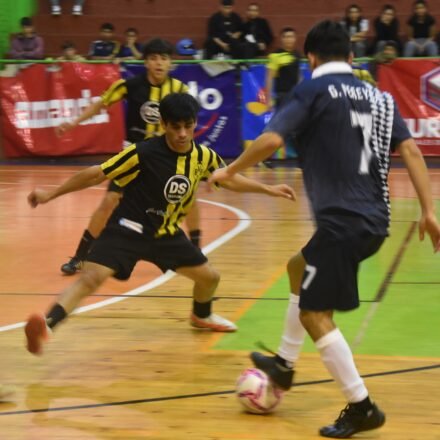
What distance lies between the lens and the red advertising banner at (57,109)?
17.3 metres

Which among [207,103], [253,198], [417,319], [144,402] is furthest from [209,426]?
[207,103]

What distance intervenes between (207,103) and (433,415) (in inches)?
500

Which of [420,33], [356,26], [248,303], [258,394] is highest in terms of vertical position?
[356,26]

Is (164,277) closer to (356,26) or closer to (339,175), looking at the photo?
(339,175)

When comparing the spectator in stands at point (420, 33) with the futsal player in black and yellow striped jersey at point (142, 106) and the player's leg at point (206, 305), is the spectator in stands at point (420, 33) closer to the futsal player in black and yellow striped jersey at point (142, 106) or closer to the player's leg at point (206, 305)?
the futsal player in black and yellow striped jersey at point (142, 106)

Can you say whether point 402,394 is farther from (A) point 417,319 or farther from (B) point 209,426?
(A) point 417,319

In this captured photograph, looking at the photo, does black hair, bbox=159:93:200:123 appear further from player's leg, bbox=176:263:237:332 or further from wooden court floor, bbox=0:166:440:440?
wooden court floor, bbox=0:166:440:440

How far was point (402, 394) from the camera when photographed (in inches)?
204

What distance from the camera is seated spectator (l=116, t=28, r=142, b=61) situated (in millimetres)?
18609

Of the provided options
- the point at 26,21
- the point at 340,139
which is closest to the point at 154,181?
the point at 340,139

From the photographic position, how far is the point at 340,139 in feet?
14.8

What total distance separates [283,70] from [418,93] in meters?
2.34

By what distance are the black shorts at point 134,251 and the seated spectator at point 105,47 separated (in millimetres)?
12993

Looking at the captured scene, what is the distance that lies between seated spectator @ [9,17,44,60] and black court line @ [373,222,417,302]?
34.0 feet
